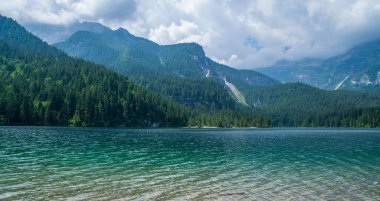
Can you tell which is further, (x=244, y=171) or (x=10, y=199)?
(x=244, y=171)

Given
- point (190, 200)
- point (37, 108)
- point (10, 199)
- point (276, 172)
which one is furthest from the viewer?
point (37, 108)

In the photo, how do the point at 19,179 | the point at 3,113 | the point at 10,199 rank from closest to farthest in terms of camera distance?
the point at 10,199 < the point at 19,179 < the point at 3,113

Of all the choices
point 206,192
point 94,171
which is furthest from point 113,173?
point 206,192

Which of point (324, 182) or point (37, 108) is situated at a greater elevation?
point (37, 108)

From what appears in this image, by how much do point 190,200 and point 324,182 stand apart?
54.2 feet

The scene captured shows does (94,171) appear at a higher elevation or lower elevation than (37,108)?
lower

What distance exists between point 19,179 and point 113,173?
958cm

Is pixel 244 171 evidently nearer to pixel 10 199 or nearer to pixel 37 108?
pixel 10 199

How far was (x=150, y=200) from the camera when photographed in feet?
86.7

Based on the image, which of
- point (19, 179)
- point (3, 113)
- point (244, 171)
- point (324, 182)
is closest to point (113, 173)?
point (19, 179)

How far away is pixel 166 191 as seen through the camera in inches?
1180

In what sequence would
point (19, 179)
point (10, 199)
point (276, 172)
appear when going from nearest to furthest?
1. point (10, 199)
2. point (19, 179)
3. point (276, 172)

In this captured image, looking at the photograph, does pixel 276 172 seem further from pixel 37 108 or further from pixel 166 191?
pixel 37 108

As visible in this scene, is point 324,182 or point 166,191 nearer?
point 166,191
